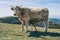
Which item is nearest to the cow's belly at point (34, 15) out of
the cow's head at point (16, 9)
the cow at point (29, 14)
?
the cow at point (29, 14)

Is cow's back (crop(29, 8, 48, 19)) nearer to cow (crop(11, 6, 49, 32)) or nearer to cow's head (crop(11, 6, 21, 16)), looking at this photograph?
cow (crop(11, 6, 49, 32))

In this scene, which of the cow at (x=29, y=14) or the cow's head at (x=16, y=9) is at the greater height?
the cow's head at (x=16, y=9)

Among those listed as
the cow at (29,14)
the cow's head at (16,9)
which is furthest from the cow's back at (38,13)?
the cow's head at (16,9)

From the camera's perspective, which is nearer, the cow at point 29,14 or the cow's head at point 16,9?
the cow's head at point 16,9

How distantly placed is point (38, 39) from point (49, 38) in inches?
38.7

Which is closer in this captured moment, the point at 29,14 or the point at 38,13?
the point at 29,14

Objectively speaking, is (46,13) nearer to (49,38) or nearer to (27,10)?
(27,10)

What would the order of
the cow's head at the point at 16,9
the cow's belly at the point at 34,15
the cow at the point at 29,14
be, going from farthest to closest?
the cow's belly at the point at 34,15 < the cow at the point at 29,14 < the cow's head at the point at 16,9

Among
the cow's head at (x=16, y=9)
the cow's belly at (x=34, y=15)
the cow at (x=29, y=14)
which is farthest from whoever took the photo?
the cow's belly at (x=34, y=15)

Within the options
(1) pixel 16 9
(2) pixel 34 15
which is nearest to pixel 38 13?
(2) pixel 34 15

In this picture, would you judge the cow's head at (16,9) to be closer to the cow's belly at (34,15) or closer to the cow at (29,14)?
the cow at (29,14)

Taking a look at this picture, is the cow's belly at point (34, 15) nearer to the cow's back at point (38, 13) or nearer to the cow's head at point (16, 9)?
the cow's back at point (38, 13)

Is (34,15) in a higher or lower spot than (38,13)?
lower

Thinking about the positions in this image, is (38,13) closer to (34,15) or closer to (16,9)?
(34,15)
